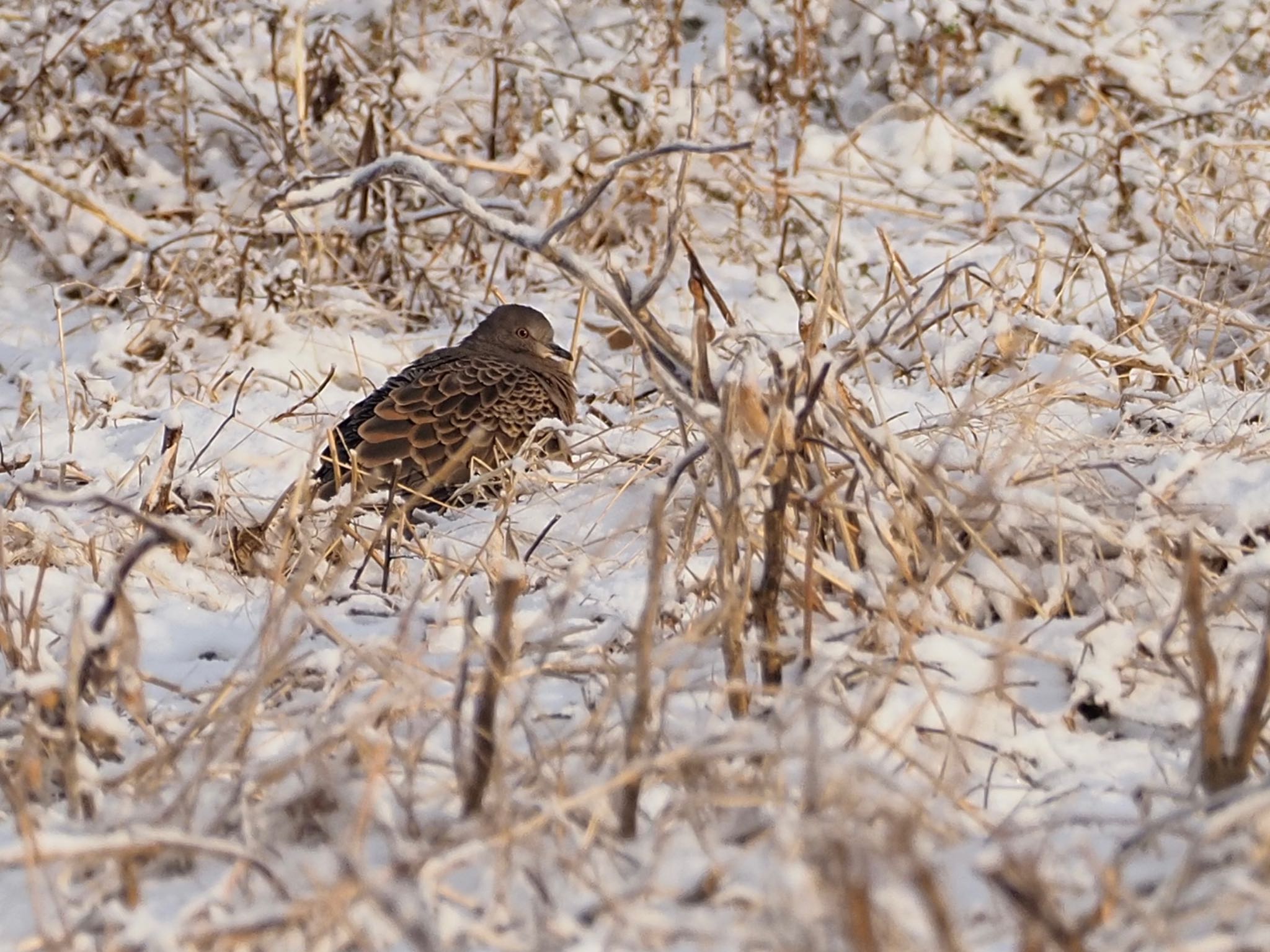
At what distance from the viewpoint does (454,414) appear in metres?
5.03

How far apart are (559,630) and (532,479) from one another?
1.40 meters

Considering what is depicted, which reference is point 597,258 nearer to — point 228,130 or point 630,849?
point 228,130

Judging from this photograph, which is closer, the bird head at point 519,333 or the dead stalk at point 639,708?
the dead stalk at point 639,708

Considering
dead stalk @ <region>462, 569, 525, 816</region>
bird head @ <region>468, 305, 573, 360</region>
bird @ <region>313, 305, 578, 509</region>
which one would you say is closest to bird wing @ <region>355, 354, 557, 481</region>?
bird @ <region>313, 305, 578, 509</region>

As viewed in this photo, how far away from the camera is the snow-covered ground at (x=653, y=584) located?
180 cm

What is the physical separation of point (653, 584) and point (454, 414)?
10.1ft

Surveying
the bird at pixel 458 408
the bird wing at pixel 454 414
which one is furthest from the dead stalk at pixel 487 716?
the bird wing at pixel 454 414

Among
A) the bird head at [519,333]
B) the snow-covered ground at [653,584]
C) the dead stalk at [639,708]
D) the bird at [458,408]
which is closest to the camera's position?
the snow-covered ground at [653,584]

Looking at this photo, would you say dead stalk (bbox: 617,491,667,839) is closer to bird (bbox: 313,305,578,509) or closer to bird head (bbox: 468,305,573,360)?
bird (bbox: 313,305,578,509)

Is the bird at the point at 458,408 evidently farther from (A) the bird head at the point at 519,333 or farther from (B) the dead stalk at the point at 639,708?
(B) the dead stalk at the point at 639,708

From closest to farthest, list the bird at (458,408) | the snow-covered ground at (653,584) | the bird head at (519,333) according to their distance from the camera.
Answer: the snow-covered ground at (653,584) < the bird at (458,408) < the bird head at (519,333)

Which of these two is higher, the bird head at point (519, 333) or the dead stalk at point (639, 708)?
the bird head at point (519, 333)

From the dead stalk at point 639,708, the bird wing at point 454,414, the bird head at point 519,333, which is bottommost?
the dead stalk at point 639,708

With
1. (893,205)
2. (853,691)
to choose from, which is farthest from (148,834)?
(893,205)
